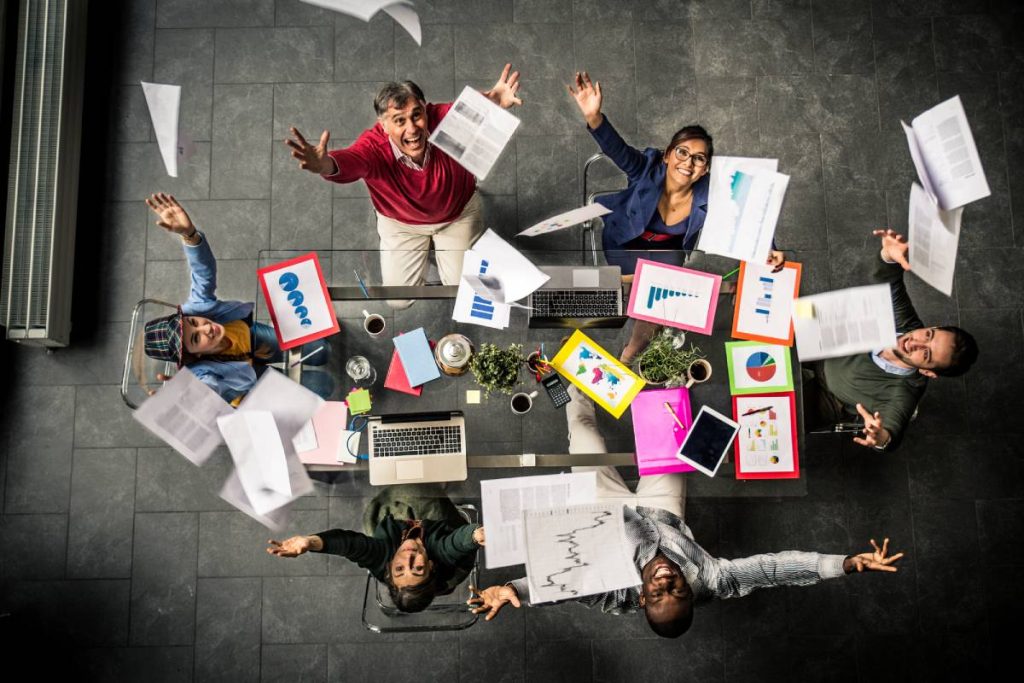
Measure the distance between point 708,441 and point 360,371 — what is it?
4.20 ft

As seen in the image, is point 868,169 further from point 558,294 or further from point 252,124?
point 252,124

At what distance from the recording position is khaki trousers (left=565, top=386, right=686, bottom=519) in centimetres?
240

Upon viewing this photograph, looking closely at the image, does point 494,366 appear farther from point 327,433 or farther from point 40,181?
point 40,181

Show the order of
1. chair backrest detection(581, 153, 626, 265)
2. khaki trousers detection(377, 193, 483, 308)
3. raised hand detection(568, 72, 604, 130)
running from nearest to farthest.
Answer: raised hand detection(568, 72, 604, 130) → khaki trousers detection(377, 193, 483, 308) → chair backrest detection(581, 153, 626, 265)

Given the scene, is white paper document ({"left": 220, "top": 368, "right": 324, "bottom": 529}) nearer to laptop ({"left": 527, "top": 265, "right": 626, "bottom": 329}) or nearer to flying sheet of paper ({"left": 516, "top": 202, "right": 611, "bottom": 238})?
laptop ({"left": 527, "top": 265, "right": 626, "bottom": 329})

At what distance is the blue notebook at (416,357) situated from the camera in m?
2.39

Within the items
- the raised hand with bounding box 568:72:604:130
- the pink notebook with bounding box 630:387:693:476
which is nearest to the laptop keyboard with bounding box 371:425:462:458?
the pink notebook with bounding box 630:387:693:476

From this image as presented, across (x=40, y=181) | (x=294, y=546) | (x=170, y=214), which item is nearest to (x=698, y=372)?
(x=294, y=546)

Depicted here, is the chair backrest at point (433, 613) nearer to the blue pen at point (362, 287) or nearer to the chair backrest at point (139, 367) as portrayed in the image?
the blue pen at point (362, 287)

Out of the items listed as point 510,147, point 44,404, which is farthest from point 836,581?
point 44,404

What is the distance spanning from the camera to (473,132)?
2.46 m

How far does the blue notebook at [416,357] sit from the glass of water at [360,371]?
4.6 inches

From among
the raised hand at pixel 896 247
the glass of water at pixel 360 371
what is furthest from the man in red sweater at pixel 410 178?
the raised hand at pixel 896 247

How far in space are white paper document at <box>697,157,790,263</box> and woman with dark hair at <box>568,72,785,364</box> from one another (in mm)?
55
